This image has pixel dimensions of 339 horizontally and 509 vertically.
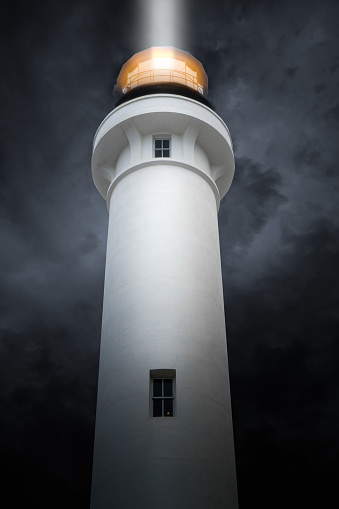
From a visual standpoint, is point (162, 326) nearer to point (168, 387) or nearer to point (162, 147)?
point (168, 387)

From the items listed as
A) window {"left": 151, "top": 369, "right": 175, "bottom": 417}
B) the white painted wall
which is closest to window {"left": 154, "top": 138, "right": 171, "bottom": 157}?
the white painted wall

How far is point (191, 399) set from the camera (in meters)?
19.5

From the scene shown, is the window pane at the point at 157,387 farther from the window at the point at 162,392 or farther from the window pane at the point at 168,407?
the window pane at the point at 168,407

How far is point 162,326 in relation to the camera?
2091cm

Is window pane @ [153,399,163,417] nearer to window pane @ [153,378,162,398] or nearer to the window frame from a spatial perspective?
window pane @ [153,378,162,398]

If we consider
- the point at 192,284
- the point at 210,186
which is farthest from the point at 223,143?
the point at 192,284

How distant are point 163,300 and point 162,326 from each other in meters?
1.15

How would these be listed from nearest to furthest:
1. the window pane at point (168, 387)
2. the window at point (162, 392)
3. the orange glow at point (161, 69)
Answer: the window at point (162, 392) < the window pane at point (168, 387) < the orange glow at point (161, 69)

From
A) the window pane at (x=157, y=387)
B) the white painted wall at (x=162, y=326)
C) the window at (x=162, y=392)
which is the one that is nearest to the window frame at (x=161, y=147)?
the white painted wall at (x=162, y=326)

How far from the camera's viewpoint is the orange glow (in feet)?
96.8

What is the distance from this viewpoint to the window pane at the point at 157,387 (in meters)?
19.7

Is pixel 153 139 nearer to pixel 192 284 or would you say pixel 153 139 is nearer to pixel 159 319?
pixel 192 284

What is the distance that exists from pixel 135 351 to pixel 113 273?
4.43 m

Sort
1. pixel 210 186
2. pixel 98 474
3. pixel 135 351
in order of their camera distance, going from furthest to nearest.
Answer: pixel 210 186, pixel 135 351, pixel 98 474
